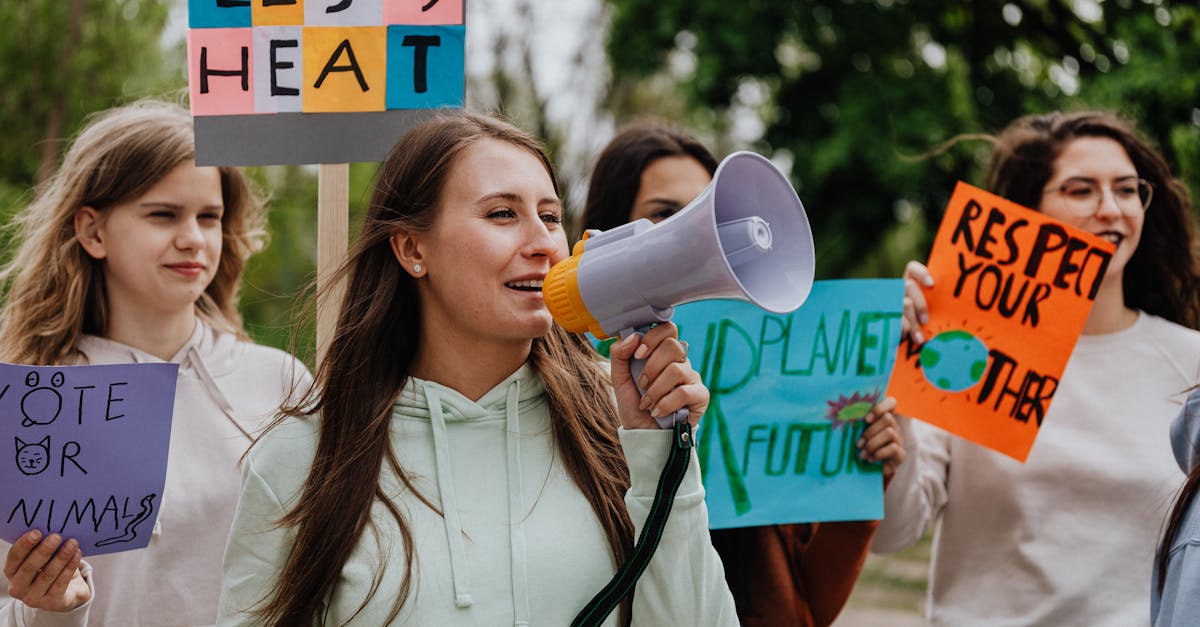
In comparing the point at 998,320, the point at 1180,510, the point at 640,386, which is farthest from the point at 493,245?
the point at 998,320

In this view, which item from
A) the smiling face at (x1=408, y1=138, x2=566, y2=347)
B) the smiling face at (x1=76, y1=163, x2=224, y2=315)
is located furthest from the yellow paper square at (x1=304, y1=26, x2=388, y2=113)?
the smiling face at (x1=408, y1=138, x2=566, y2=347)

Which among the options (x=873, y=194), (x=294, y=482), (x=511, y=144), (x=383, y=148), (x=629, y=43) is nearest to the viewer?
(x=294, y=482)

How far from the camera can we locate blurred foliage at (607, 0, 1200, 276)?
8992 mm

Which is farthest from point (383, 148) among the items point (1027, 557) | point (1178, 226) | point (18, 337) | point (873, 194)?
point (873, 194)

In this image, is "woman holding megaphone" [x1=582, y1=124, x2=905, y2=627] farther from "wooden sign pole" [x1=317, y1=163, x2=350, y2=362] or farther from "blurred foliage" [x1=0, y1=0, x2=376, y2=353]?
"blurred foliage" [x1=0, y1=0, x2=376, y2=353]

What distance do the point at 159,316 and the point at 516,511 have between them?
4.22 feet

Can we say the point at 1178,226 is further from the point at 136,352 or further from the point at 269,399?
the point at 136,352

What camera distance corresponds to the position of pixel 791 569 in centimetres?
289

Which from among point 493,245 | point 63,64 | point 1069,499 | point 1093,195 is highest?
point 63,64

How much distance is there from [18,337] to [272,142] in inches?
31.3

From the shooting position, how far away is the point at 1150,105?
21.5 ft

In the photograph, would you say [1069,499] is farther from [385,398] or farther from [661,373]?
[385,398]

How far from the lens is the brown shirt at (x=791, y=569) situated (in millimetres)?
2764

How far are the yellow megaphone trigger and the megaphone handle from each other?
0.05 metres
